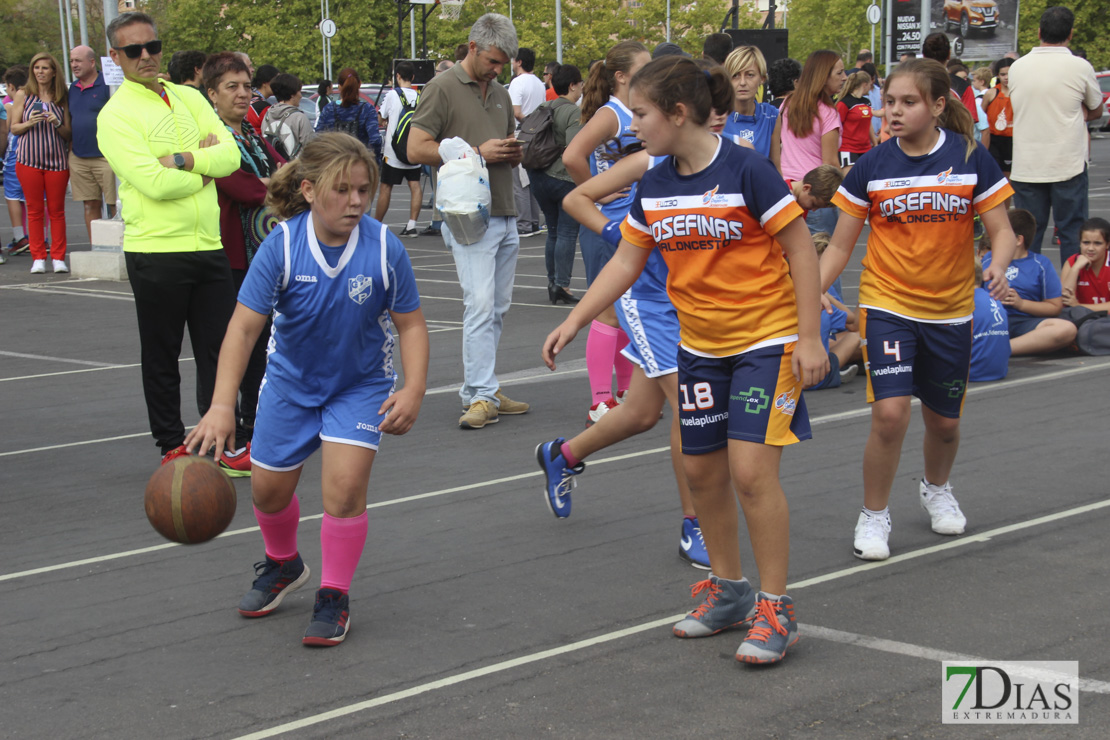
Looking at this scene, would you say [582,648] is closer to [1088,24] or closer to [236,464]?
[236,464]

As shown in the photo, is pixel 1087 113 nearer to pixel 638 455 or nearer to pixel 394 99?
pixel 638 455

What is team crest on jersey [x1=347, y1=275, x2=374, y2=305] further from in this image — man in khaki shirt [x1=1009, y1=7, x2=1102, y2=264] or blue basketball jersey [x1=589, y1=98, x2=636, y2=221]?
man in khaki shirt [x1=1009, y1=7, x2=1102, y2=264]

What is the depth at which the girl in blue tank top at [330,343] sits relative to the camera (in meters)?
4.49

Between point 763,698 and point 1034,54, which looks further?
point 1034,54

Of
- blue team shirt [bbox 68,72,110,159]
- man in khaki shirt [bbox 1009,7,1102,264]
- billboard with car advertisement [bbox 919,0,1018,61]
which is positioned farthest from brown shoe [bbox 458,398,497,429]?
billboard with car advertisement [bbox 919,0,1018,61]

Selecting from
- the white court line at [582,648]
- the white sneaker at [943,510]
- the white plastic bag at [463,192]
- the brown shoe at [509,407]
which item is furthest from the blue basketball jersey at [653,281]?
the brown shoe at [509,407]

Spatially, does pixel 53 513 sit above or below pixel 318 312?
below

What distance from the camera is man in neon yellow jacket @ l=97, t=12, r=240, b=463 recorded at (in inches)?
265

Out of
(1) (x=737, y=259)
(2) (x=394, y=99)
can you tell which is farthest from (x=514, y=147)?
(2) (x=394, y=99)

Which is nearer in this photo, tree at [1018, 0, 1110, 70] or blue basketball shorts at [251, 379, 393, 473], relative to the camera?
blue basketball shorts at [251, 379, 393, 473]

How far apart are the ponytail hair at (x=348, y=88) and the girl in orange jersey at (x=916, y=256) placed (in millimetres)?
14044

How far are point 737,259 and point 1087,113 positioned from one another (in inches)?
353

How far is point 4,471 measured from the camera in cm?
720

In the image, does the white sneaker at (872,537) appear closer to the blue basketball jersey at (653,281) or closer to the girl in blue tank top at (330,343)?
the blue basketball jersey at (653,281)
